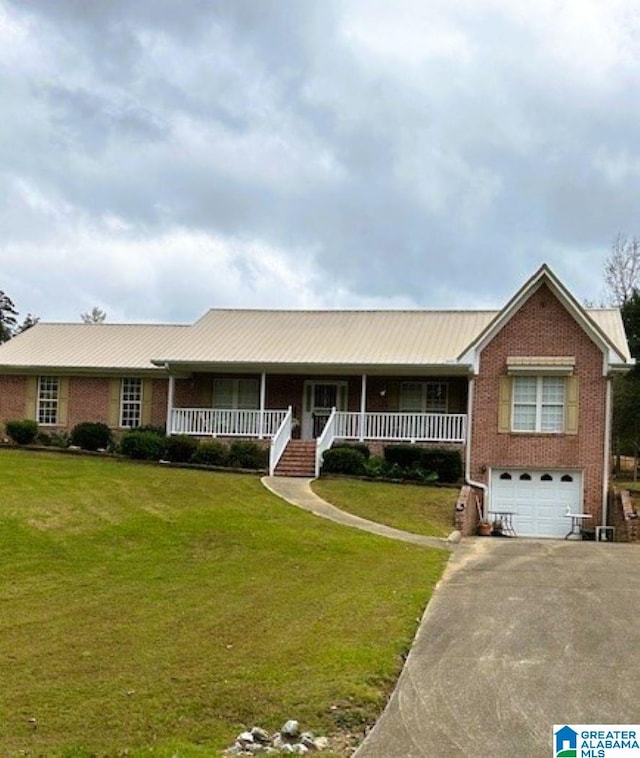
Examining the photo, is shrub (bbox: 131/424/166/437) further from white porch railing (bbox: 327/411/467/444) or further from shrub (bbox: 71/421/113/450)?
white porch railing (bbox: 327/411/467/444)

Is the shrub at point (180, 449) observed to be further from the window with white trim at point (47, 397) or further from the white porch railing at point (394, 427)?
the window with white trim at point (47, 397)

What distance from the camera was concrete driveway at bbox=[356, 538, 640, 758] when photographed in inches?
262

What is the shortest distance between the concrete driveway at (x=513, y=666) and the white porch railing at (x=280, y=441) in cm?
1283

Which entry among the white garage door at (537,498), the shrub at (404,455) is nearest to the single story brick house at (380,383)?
the white garage door at (537,498)

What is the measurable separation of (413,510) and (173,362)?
1138 centimetres

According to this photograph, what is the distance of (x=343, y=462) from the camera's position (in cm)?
2612

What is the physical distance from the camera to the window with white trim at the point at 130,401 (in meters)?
31.9

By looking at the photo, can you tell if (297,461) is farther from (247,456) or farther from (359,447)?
(359,447)

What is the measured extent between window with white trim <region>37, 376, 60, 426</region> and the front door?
363 inches

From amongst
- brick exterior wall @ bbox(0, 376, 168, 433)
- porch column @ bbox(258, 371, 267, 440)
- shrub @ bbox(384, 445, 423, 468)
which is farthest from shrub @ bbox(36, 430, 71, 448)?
shrub @ bbox(384, 445, 423, 468)

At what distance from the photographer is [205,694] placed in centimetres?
744

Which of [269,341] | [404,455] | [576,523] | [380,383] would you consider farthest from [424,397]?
Answer: [576,523]

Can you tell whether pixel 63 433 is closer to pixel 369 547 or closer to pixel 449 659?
pixel 369 547

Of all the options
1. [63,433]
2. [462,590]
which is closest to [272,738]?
[462,590]
